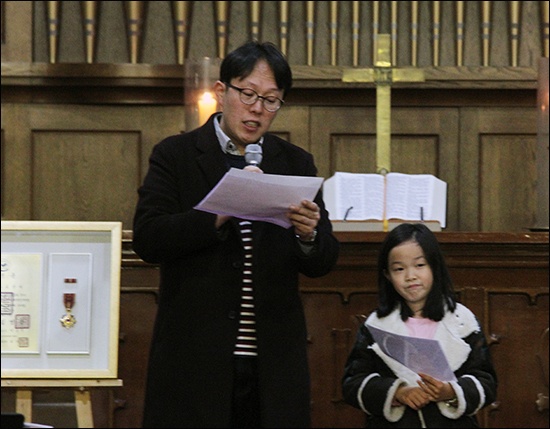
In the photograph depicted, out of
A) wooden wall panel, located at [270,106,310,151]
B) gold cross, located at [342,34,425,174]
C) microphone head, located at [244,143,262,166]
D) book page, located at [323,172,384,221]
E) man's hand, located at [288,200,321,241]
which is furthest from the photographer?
wooden wall panel, located at [270,106,310,151]

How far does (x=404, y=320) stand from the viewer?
3.58 m

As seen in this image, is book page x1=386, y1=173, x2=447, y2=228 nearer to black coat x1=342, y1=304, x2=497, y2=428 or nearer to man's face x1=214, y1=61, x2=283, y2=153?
black coat x1=342, y1=304, x2=497, y2=428

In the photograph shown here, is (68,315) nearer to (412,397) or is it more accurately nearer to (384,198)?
(412,397)

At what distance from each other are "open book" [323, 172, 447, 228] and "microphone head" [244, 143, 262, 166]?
2021 millimetres

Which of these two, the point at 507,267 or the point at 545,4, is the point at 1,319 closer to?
the point at 507,267

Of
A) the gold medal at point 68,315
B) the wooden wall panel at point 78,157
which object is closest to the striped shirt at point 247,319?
the gold medal at point 68,315

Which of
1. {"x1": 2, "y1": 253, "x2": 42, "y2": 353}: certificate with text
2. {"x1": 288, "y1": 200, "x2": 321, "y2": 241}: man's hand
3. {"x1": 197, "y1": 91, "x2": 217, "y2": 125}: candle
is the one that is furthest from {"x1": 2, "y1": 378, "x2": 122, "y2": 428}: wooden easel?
{"x1": 197, "y1": 91, "x2": 217, "y2": 125}: candle

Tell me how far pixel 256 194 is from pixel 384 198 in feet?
7.52

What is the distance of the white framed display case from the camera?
162 inches

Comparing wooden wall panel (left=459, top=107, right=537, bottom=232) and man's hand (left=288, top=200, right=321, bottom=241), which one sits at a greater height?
wooden wall panel (left=459, top=107, right=537, bottom=232)

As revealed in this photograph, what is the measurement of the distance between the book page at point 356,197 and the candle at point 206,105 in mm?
967

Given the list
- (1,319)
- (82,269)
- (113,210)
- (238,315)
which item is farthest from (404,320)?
(113,210)

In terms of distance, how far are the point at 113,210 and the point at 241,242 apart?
12.9 ft

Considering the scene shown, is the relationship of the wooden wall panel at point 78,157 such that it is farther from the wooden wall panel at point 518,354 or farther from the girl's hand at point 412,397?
the girl's hand at point 412,397
